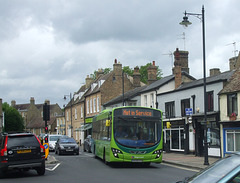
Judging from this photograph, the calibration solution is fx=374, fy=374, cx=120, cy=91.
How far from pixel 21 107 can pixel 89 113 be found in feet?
273

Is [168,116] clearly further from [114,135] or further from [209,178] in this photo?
[209,178]

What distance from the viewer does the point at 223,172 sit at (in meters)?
4.79

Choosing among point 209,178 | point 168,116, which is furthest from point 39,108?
point 209,178

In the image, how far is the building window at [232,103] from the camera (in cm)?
2373

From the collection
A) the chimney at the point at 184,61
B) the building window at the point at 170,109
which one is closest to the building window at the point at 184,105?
the building window at the point at 170,109

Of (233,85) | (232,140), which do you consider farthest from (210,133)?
(233,85)

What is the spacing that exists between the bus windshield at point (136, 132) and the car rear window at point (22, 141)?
4874 millimetres

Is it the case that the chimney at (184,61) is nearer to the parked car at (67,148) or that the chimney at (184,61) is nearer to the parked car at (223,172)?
the parked car at (67,148)

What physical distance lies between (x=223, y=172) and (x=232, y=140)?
20.1 m

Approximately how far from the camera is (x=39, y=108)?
13288 centimetres

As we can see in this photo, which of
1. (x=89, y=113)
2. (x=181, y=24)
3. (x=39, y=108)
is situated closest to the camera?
(x=181, y=24)

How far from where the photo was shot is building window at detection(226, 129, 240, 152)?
Answer: 76.8 ft

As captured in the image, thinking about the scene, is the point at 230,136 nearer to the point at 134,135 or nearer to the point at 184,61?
the point at 134,135

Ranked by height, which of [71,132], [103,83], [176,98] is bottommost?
[71,132]
